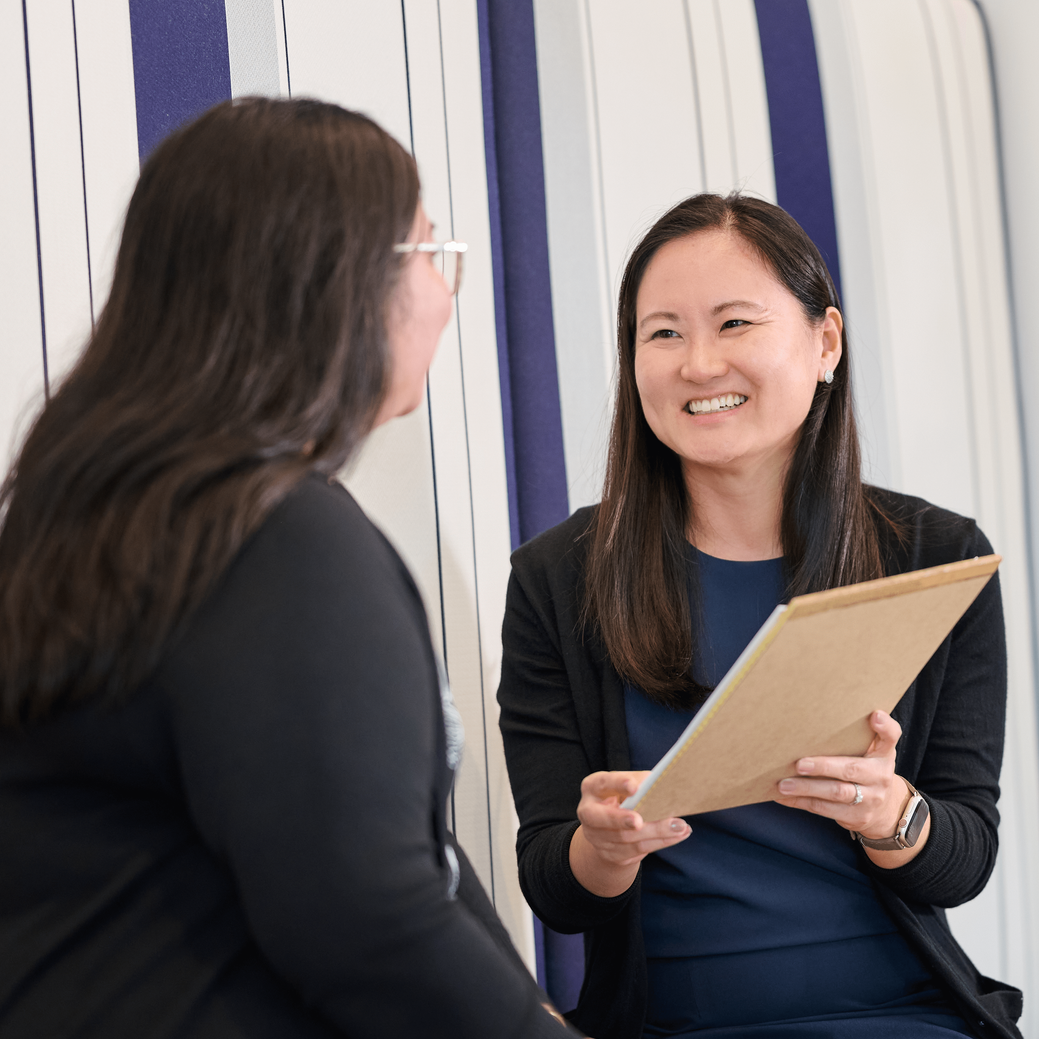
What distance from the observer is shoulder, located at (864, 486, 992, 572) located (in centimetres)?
126

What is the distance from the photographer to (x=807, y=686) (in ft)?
2.75

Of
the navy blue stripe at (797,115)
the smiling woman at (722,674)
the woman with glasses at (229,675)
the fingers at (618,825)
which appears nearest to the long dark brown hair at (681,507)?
the smiling woman at (722,674)

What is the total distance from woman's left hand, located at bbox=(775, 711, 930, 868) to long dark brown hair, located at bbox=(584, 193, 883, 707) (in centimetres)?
24

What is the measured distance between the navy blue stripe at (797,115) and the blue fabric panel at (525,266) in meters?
0.52

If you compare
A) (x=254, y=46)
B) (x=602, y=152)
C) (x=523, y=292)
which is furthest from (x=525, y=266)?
(x=254, y=46)

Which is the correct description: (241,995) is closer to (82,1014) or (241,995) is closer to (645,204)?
(82,1014)

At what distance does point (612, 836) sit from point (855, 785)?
0.23 m

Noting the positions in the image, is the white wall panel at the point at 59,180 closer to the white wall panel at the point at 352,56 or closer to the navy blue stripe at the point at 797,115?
the white wall panel at the point at 352,56

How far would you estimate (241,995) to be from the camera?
0.63 meters

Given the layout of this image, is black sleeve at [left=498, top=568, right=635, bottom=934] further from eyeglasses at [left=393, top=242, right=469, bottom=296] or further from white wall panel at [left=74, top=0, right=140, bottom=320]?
white wall panel at [left=74, top=0, right=140, bottom=320]

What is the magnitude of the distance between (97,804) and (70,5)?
1010mm

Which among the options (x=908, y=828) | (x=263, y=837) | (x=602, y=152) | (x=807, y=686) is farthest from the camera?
(x=602, y=152)

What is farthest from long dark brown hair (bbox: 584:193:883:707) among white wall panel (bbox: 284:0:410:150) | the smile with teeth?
white wall panel (bbox: 284:0:410:150)

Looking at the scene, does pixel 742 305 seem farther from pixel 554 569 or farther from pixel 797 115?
pixel 797 115
